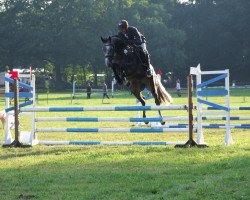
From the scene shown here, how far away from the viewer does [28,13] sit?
82375mm

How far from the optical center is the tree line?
261 feet

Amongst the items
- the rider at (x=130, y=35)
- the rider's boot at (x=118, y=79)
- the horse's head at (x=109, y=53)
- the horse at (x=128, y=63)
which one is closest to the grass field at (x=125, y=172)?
the rider's boot at (x=118, y=79)

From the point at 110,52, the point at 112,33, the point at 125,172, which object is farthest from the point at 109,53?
the point at 112,33

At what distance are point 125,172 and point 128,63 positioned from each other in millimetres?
4207

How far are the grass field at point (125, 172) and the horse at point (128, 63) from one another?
1610 mm

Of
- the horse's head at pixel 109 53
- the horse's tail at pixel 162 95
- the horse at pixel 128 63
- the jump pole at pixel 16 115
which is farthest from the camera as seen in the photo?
the horse's tail at pixel 162 95

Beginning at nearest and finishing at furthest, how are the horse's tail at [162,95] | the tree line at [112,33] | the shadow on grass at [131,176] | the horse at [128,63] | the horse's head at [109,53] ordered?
the shadow on grass at [131,176]
the horse's head at [109,53]
the horse at [128,63]
the horse's tail at [162,95]
the tree line at [112,33]

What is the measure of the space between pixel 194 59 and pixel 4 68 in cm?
2835

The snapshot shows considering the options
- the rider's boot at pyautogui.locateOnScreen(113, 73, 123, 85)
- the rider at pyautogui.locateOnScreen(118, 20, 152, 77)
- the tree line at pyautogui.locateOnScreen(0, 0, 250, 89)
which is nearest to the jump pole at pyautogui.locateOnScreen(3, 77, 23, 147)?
the rider's boot at pyautogui.locateOnScreen(113, 73, 123, 85)

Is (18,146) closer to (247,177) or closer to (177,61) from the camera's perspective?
(247,177)

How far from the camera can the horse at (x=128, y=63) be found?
1263cm

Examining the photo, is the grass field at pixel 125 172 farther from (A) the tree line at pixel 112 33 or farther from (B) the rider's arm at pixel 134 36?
(A) the tree line at pixel 112 33

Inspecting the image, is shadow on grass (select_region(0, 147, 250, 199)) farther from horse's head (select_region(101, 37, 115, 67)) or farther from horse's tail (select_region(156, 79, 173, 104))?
horse's tail (select_region(156, 79, 173, 104))

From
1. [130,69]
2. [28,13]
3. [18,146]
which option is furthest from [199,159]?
[28,13]
